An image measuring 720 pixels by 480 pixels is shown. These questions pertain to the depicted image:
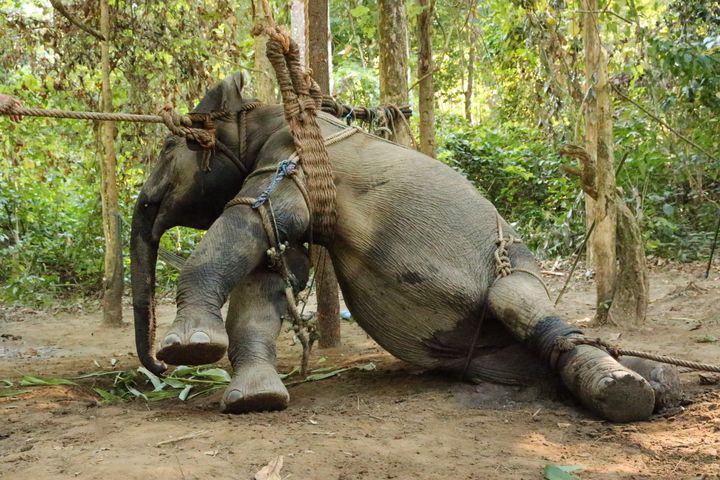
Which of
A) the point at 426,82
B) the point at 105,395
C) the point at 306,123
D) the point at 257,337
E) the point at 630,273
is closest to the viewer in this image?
the point at 257,337

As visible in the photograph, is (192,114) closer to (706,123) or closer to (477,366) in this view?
(477,366)

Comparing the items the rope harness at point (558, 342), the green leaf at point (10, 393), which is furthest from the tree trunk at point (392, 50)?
the green leaf at point (10, 393)

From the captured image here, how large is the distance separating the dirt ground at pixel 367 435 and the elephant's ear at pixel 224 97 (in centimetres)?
152

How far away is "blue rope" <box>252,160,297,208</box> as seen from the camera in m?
3.76

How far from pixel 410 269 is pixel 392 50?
2.49 meters

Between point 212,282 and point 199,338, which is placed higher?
point 212,282

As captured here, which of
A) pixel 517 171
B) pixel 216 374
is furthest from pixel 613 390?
pixel 517 171

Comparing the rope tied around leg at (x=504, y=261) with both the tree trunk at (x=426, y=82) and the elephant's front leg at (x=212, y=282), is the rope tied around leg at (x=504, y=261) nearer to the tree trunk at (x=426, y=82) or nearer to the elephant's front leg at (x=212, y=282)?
the elephant's front leg at (x=212, y=282)

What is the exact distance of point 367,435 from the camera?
2.92 m

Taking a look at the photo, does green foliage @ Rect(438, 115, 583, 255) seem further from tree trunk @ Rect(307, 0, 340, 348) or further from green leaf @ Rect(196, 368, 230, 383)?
green leaf @ Rect(196, 368, 230, 383)

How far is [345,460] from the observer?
257 cm

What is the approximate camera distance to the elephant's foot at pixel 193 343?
3.30 m

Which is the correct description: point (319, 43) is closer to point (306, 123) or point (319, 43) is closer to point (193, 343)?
point (306, 123)

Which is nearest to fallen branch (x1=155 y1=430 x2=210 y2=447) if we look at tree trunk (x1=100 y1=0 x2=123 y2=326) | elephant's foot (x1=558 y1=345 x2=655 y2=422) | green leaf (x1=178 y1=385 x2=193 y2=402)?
green leaf (x1=178 y1=385 x2=193 y2=402)
